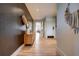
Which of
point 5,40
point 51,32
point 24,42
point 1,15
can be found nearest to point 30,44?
point 24,42

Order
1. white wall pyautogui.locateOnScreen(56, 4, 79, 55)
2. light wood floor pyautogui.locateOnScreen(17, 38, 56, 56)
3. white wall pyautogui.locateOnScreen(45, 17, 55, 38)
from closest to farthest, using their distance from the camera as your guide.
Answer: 1. white wall pyautogui.locateOnScreen(56, 4, 79, 55)
2. light wood floor pyautogui.locateOnScreen(17, 38, 56, 56)
3. white wall pyautogui.locateOnScreen(45, 17, 55, 38)

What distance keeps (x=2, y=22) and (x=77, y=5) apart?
177 centimetres

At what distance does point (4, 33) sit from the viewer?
3.40 meters

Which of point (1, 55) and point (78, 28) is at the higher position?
point (78, 28)

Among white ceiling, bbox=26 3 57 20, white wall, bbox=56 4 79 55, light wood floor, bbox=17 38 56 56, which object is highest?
white ceiling, bbox=26 3 57 20

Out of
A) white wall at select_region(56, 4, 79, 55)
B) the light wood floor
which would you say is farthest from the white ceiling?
white wall at select_region(56, 4, 79, 55)

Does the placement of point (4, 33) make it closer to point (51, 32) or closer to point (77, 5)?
point (77, 5)

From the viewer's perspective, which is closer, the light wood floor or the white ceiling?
the light wood floor

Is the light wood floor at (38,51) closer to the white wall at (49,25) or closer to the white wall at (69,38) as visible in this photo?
the white wall at (69,38)

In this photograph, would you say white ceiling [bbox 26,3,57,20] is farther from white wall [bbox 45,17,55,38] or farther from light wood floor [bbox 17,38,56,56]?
white wall [bbox 45,17,55,38]

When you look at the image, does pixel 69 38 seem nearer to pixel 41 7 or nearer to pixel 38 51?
pixel 38 51

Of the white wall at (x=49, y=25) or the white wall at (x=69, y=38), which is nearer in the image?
the white wall at (x=69, y=38)

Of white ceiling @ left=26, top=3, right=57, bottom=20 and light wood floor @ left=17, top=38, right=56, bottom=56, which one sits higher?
white ceiling @ left=26, top=3, right=57, bottom=20

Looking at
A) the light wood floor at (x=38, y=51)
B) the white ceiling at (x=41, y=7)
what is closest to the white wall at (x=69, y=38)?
the light wood floor at (x=38, y=51)
